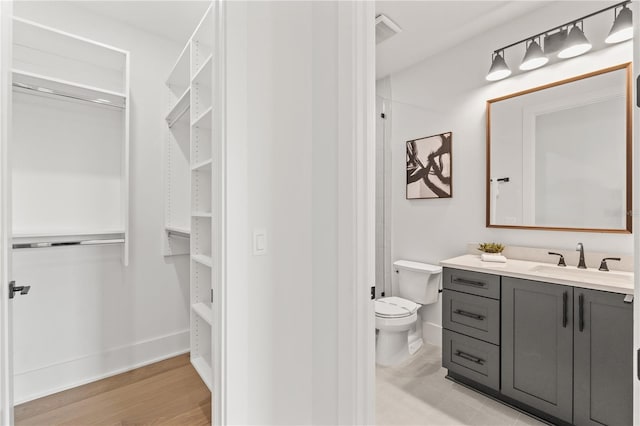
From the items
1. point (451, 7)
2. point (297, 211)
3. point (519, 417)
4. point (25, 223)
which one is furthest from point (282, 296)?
point (451, 7)

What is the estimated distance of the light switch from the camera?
1.25 meters

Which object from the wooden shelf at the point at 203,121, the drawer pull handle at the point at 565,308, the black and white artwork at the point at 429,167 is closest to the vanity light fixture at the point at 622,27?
the black and white artwork at the point at 429,167

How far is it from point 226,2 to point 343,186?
83 cm

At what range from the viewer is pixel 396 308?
255 cm

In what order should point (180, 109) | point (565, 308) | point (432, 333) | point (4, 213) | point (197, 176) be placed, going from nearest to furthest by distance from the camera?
point (4, 213)
point (565, 308)
point (197, 176)
point (180, 109)
point (432, 333)

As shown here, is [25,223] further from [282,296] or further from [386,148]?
[386,148]

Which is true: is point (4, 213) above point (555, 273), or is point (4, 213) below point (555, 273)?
above

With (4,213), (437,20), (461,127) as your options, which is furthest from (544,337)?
(4,213)

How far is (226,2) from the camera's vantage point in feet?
3.88

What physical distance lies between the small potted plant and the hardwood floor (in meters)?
2.08

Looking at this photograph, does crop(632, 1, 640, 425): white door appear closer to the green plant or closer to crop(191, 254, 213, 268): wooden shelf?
crop(191, 254, 213, 268): wooden shelf

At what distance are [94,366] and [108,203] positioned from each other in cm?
116

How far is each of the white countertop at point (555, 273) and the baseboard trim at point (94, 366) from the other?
7.45ft

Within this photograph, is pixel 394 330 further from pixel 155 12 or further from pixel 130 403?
pixel 155 12
